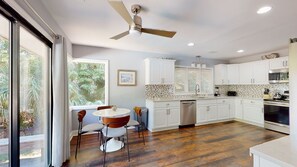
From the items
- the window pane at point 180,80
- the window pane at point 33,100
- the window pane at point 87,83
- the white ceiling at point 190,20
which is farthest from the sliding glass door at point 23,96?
the window pane at point 180,80

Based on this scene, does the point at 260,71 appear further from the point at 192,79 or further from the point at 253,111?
the point at 192,79

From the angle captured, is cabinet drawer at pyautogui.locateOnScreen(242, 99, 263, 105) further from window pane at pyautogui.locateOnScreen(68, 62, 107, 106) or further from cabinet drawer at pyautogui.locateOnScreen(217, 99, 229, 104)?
window pane at pyautogui.locateOnScreen(68, 62, 107, 106)

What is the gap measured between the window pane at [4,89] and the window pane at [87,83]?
2.42 m

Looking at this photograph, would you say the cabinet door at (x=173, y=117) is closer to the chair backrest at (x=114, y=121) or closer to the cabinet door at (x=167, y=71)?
the cabinet door at (x=167, y=71)

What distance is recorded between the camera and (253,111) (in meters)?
4.55

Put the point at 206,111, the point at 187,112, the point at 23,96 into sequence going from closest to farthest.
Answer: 1. the point at 23,96
2. the point at 187,112
3. the point at 206,111

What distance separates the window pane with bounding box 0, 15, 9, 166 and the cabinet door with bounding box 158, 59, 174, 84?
3.56 metres

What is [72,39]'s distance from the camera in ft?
10.9

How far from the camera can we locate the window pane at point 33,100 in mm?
1700

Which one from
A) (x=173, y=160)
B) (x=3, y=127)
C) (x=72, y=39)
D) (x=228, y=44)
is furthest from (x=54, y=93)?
(x=228, y=44)

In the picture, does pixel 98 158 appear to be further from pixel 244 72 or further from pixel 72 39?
pixel 244 72

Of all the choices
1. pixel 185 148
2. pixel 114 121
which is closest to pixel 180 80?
pixel 185 148

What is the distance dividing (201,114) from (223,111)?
3.32 feet

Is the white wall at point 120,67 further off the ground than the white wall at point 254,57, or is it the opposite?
the white wall at point 254,57
